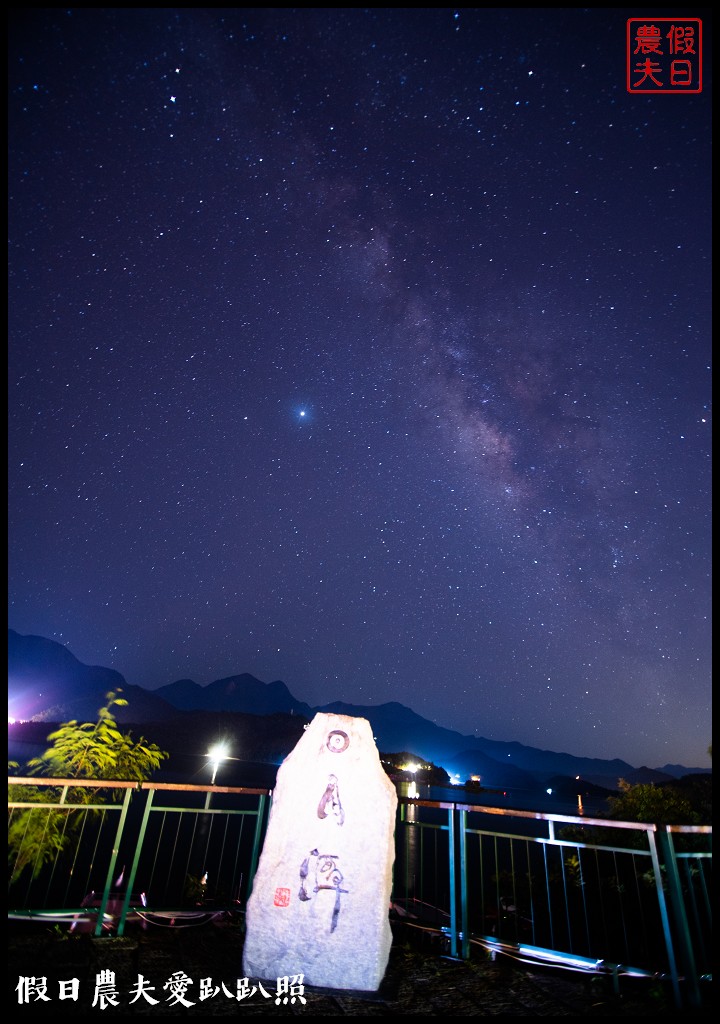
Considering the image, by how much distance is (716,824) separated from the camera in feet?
11.3

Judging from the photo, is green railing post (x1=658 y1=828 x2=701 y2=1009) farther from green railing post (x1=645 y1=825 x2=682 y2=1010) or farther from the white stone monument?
the white stone monument

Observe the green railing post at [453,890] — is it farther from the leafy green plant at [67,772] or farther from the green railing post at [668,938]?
the leafy green plant at [67,772]

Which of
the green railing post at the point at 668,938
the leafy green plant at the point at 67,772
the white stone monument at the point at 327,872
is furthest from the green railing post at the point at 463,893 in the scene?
the leafy green plant at the point at 67,772

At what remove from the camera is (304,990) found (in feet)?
13.7

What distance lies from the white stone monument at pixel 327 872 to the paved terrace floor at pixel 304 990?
197mm

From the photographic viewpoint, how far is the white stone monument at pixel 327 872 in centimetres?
431

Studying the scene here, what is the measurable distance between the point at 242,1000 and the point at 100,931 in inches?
75.0

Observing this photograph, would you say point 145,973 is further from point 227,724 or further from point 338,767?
point 227,724

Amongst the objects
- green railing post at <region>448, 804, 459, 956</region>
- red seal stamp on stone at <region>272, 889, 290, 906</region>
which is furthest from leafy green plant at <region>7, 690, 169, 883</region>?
green railing post at <region>448, 804, 459, 956</region>

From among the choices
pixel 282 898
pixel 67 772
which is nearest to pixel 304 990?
pixel 282 898

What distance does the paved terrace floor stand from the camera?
3771mm

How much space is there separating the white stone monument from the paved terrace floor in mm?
197

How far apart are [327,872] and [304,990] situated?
2.66 ft

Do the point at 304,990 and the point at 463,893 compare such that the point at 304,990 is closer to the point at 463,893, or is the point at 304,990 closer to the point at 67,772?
the point at 463,893
